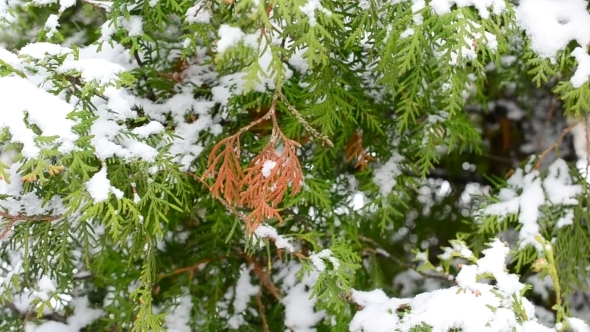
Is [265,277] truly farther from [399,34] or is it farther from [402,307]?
[399,34]

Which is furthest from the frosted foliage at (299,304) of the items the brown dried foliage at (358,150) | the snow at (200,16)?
the snow at (200,16)

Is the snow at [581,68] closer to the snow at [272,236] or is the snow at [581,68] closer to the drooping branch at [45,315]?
the snow at [272,236]

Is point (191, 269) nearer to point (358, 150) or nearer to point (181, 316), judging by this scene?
point (181, 316)

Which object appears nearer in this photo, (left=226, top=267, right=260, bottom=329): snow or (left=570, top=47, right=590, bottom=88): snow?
(left=570, top=47, right=590, bottom=88): snow

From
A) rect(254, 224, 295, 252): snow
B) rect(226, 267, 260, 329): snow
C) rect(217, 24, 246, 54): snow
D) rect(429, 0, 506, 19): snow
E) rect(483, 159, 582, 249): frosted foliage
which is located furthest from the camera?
rect(226, 267, 260, 329): snow

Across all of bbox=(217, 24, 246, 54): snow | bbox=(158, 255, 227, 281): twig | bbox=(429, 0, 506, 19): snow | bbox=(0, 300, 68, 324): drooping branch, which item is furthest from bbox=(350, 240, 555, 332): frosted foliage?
bbox=(0, 300, 68, 324): drooping branch

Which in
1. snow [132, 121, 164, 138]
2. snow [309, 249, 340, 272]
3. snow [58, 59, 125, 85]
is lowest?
snow [309, 249, 340, 272]

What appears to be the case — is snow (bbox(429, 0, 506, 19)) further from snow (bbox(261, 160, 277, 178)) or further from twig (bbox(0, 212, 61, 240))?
twig (bbox(0, 212, 61, 240))

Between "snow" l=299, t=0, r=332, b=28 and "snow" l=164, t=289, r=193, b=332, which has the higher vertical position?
"snow" l=299, t=0, r=332, b=28

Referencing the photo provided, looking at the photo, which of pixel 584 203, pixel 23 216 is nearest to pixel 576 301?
pixel 584 203
